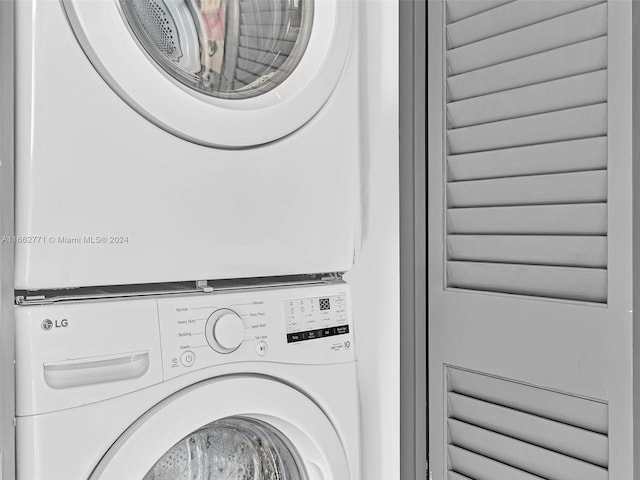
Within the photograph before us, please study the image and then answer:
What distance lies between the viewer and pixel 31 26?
93 cm

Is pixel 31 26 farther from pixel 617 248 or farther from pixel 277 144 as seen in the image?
pixel 617 248

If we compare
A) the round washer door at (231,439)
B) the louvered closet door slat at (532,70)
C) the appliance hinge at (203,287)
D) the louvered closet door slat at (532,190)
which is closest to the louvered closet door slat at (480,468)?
the round washer door at (231,439)

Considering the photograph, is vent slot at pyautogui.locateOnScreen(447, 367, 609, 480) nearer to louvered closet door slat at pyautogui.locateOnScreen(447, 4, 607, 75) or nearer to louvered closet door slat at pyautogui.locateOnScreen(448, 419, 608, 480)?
louvered closet door slat at pyautogui.locateOnScreen(448, 419, 608, 480)

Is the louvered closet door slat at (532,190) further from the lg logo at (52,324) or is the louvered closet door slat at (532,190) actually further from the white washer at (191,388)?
the lg logo at (52,324)


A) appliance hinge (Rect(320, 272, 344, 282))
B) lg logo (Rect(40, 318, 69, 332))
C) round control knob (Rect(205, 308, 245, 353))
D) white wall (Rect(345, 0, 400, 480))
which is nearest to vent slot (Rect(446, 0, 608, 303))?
white wall (Rect(345, 0, 400, 480))

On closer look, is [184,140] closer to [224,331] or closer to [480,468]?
[224,331]

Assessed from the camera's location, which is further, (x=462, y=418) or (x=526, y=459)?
(x=462, y=418)

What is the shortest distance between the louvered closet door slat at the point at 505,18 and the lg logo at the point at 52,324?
95 centimetres

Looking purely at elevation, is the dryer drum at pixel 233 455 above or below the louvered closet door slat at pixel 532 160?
below

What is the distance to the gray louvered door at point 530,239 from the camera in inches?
41.2

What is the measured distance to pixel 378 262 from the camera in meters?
1.39

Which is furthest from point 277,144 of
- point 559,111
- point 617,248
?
point 617,248

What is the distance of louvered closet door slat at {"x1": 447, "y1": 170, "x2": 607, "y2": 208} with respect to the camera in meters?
1.08

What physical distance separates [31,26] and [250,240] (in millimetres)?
504
